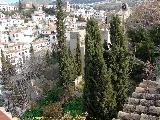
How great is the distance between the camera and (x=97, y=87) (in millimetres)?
18844

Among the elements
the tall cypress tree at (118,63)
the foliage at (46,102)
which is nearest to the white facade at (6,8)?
the foliage at (46,102)

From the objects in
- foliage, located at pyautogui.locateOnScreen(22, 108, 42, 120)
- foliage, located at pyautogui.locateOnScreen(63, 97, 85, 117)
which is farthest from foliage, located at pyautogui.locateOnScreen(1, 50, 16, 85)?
foliage, located at pyautogui.locateOnScreen(63, 97, 85, 117)

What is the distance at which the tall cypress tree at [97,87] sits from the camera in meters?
18.4

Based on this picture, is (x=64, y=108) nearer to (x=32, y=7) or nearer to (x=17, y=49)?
(x=17, y=49)

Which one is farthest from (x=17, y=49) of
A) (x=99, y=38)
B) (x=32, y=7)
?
(x=99, y=38)

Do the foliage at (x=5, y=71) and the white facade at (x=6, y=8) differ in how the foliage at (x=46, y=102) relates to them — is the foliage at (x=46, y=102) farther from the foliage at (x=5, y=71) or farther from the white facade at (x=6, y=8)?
the white facade at (x=6, y=8)

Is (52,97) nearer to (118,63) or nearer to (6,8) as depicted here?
(118,63)

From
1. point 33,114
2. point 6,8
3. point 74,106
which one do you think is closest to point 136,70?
point 74,106

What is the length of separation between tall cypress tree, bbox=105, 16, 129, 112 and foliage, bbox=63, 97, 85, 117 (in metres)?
4.44

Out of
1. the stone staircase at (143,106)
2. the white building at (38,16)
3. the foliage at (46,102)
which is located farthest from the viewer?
the white building at (38,16)

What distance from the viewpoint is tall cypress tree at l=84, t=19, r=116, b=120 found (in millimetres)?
18433

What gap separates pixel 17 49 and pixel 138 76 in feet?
214

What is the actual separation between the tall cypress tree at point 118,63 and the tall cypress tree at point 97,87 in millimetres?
615

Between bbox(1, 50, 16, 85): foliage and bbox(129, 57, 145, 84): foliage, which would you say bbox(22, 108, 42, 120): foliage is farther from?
bbox(1, 50, 16, 85): foliage
